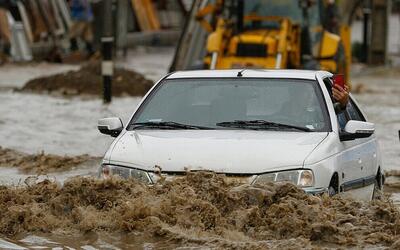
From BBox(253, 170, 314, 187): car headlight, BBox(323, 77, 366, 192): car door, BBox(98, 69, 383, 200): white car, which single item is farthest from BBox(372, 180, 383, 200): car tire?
BBox(253, 170, 314, 187): car headlight

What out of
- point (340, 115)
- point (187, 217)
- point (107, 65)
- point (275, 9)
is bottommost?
point (107, 65)

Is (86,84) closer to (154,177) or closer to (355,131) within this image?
(355,131)

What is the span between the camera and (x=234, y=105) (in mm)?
11250

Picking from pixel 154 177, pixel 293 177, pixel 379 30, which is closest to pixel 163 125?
pixel 154 177

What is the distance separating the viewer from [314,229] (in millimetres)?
9047

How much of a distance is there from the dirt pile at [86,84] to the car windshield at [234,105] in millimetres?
15346

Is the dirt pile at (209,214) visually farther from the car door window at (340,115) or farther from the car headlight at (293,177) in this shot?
the car door window at (340,115)

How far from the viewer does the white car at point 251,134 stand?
9.95 metres

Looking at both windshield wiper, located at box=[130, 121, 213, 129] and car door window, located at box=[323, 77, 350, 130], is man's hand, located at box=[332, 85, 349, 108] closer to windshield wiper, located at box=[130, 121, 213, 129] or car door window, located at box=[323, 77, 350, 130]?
car door window, located at box=[323, 77, 350, 130]

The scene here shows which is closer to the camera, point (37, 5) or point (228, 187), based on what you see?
point (228, 187)

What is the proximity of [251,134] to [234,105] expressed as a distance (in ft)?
2.38

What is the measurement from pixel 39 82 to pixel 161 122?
1706 cm

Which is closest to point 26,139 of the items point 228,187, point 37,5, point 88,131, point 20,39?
point 88,131

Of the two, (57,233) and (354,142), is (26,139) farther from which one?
(57,233)
